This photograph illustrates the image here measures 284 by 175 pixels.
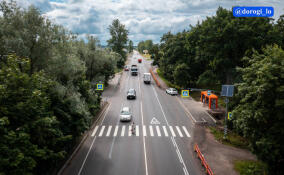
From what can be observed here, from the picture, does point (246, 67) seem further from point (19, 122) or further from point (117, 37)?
point (117, 37)

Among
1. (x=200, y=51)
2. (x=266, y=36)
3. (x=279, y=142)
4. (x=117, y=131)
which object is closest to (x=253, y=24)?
(x=266, y=36)

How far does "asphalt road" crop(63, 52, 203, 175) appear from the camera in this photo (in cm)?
1914

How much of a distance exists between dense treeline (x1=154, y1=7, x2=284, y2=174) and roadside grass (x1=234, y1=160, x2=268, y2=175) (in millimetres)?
2531

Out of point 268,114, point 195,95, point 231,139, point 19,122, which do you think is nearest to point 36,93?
point 19,122

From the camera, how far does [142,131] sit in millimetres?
28203

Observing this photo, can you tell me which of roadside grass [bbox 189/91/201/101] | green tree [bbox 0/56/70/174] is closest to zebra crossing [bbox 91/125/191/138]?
green tree [bbox 0/56/70/174]

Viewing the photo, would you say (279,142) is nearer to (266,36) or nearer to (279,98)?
(279,98)

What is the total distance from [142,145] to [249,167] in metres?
11.0

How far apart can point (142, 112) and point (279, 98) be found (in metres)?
23.5

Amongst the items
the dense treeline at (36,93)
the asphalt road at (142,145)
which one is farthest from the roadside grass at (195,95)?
the dense treeline at (36,93)

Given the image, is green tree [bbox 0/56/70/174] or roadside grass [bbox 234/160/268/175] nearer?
green tree [bbox 0/56/70/174]

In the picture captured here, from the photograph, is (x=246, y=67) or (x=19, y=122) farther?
(x=246, y=67)

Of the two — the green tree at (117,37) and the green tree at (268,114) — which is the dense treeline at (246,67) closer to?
the green tree at (268,114)

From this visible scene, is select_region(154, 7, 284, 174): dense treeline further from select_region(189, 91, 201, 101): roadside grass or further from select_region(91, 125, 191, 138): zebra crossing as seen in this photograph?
select_region(91, 125, 191, 138): zebra crossing
